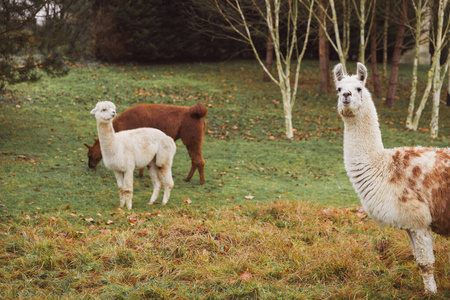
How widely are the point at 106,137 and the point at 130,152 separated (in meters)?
0.48

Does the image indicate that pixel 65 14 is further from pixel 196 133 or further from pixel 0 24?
pixel 196 133

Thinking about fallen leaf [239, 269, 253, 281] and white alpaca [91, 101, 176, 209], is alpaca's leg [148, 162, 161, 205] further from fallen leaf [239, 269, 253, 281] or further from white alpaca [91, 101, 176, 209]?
fallen leaf [239, 269, 253, 281]

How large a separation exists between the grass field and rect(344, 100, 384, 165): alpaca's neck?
3.76 feet

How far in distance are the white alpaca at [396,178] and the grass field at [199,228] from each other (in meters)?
0.63

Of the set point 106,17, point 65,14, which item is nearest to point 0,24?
point 65,14

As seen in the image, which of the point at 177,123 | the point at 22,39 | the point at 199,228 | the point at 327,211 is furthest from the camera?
the point at 22,39

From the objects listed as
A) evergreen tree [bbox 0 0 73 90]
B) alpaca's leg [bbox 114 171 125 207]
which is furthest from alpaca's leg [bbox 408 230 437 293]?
evergreen tree [bbox 0 0 73 90]

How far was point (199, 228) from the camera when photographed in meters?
5.47

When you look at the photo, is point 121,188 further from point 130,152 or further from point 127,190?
point 130,152

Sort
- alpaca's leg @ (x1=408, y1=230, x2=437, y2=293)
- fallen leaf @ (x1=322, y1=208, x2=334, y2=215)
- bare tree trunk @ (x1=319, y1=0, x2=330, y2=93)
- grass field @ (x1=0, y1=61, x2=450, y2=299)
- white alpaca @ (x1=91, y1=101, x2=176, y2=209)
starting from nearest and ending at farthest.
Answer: alpaca's leg @ (x1=408, y1=230, x2=437, y2=293) < grass field @ (x1=0, y1=61, x2=450, y2=299) < fallen leaf @ (x1=322, y1=208, x2=334, y2=215) < white alpaca @ (x1=91, y1=101, x2=176, y2=209) < bare tree trunk @ (x1=319, y1=0, x2=330, y2=93)

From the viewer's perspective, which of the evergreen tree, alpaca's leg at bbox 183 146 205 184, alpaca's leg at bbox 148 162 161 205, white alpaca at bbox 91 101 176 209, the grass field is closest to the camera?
the grass field

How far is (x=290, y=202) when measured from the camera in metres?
7.21

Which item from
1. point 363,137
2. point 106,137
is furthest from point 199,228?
point 106,137

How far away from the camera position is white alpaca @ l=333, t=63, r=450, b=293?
3.88 m
